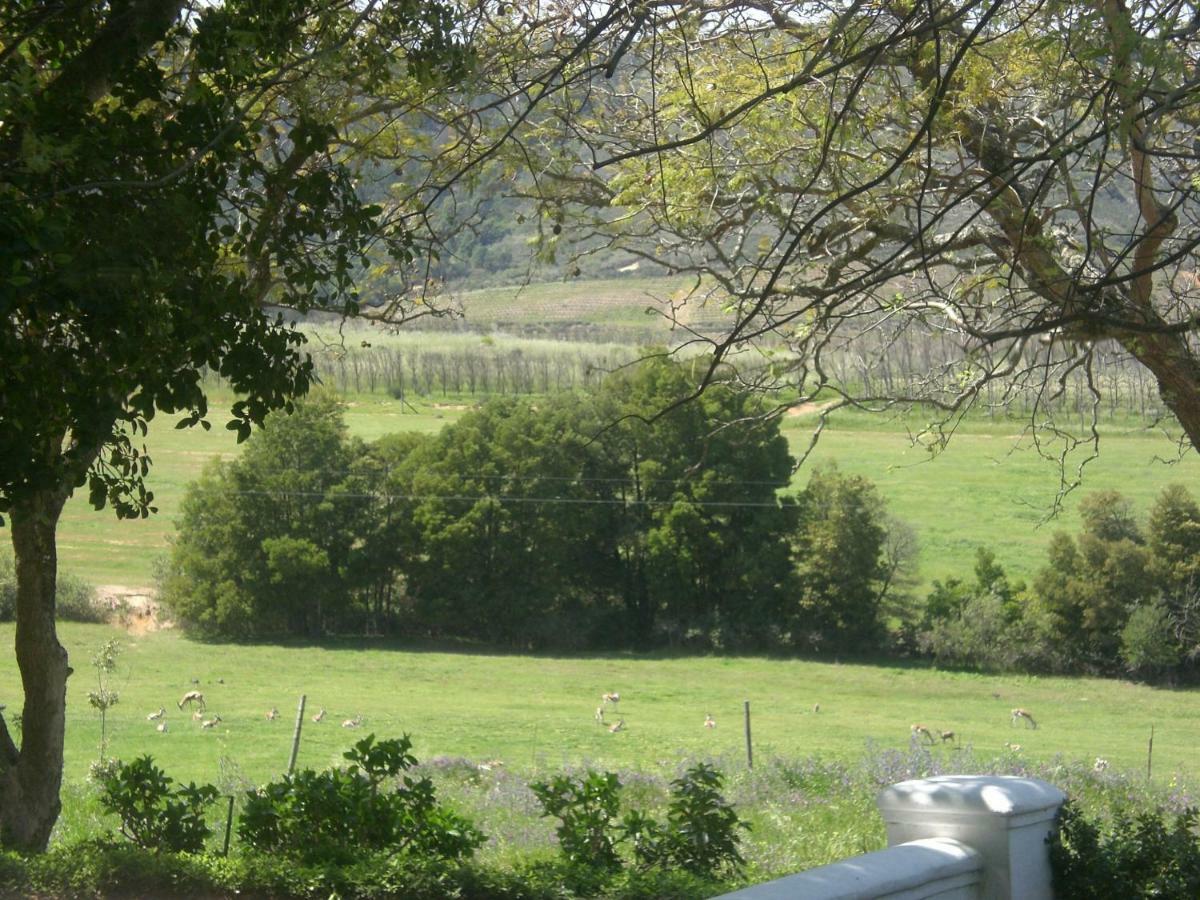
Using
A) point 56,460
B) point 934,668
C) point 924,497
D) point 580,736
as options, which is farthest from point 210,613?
point 56,460

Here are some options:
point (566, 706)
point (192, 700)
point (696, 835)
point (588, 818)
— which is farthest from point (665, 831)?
point (566, 706)

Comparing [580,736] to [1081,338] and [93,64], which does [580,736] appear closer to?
[1081,338]

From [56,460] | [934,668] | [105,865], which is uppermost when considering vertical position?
[56,460]

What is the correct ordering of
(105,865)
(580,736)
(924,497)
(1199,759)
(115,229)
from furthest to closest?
(924,497) → (580,736) → (1199,759) → (105,865) → (115,229)

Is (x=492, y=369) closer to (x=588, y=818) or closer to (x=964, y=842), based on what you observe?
(x=588, y=818)

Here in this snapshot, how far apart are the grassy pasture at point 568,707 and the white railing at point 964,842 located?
488 inches

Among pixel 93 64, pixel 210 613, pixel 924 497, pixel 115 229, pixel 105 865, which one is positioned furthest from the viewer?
pixel 924 497

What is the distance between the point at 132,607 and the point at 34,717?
3383 cm

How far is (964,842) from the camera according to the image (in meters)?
3.65

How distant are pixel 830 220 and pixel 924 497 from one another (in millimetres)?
40859

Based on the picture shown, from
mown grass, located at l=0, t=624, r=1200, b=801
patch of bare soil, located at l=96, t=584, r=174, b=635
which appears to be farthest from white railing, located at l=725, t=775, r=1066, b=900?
patch of bare soil, located at l=96, t=584, r=174, b=635

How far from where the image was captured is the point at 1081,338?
22.6 ft

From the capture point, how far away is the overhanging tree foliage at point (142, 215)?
3.43 m

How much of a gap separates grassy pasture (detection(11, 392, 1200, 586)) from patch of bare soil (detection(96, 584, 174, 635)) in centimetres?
122
